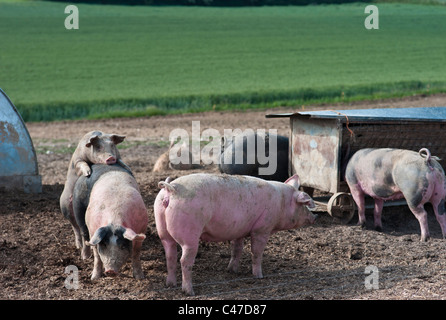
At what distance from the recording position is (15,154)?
32.6 ft

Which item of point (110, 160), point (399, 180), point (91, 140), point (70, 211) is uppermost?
point (91, 140)

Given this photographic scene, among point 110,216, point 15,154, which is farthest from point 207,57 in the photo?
point 110,216

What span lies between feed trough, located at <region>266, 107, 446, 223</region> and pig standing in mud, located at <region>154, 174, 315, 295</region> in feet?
6.37

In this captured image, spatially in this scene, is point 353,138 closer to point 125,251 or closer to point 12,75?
point 125,251

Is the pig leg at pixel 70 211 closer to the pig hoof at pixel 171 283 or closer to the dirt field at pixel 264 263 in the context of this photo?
the dirt field at pixel 264 263

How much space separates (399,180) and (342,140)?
129cm

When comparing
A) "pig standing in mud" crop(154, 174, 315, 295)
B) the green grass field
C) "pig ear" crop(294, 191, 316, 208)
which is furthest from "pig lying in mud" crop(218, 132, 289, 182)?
the green grass field

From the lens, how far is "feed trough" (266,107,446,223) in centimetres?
869

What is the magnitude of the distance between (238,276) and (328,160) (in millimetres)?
2918

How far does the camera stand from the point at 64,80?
101ft

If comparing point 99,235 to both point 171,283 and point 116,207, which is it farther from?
point 171,283

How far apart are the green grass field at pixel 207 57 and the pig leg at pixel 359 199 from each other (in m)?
14.3

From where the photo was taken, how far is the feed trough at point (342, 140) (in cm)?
869

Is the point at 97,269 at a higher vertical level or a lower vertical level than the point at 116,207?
lower
